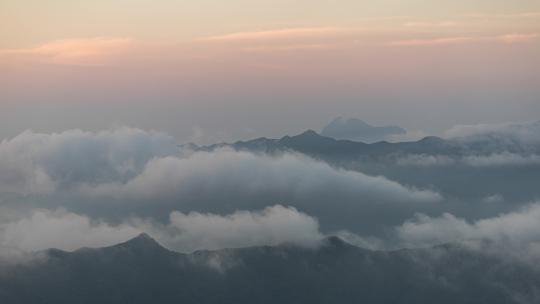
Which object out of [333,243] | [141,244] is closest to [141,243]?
[141,244]

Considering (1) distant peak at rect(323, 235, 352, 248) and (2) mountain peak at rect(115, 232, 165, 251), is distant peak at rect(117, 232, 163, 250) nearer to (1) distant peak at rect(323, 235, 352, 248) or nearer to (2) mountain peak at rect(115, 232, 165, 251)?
(2) mountain peak at rect(115, 232, 165, 251)

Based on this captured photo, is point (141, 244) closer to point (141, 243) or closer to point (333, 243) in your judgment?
point (141, 243)

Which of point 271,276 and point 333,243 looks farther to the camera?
point 333,243

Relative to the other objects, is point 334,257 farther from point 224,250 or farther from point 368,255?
point 224,250

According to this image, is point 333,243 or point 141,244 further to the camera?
point 333,243

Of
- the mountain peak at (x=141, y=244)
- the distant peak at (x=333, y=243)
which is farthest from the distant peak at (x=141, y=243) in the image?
the distant peak at (x=333, y=243)

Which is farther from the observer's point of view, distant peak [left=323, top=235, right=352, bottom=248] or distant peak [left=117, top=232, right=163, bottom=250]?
distant peak [left=323, top=235, right=352, bottom=248]

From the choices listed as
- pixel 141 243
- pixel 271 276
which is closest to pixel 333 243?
pixel 271 276

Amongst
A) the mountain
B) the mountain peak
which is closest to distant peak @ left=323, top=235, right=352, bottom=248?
the mountain

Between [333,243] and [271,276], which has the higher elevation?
[333,243]
